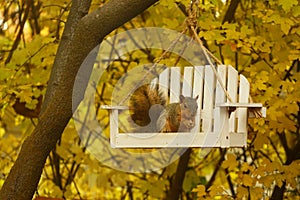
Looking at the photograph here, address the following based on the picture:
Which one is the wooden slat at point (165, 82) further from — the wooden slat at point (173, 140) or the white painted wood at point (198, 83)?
the wooden slat at point (173, 140)

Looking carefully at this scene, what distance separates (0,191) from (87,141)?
1875 millimetres

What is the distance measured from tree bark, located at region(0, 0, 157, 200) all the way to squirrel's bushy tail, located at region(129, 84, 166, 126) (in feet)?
0.71

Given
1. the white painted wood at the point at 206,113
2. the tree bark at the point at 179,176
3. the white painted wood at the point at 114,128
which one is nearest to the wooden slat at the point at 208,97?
the white painted wood at the point at 206,113

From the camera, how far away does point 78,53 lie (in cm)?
262

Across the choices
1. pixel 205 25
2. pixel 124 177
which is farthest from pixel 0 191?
pixel 124 177

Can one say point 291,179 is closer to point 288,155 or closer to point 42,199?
point 288,155

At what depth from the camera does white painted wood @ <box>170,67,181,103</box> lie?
277 cm

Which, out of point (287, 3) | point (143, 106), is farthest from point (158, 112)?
point (287, 3)

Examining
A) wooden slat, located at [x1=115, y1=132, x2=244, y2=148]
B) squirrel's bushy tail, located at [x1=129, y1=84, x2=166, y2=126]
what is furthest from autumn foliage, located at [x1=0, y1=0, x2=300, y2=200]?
wooden slat, located at [x1=115, y1=132, x2=244, y2=148]

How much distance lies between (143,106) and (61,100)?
280 mm

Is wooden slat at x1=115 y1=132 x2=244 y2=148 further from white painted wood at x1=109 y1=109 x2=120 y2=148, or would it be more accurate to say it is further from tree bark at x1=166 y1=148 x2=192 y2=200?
tree bark at x1=166 y1=148 x2=192 y2=200

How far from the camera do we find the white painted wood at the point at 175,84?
277 cm

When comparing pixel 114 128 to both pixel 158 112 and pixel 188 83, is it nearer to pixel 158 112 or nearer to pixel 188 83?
pixel 158 112

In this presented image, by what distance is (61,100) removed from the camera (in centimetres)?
258
